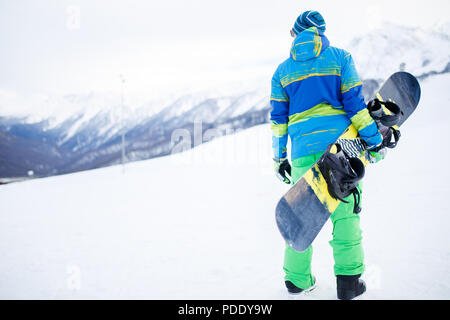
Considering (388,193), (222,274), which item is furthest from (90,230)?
(388,193)

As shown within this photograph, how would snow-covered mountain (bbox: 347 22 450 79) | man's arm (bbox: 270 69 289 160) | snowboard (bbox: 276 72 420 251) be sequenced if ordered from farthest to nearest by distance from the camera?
snow-covered mountain (bbox: 347 22 450 79), man's arm (bbox: 270 69 289 160), snowboard (bbox: 276 72 420 251)

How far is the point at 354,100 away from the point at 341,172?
556 mm

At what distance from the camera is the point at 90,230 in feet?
15.4

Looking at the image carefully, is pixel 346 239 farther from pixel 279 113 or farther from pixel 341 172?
pixel 279 113

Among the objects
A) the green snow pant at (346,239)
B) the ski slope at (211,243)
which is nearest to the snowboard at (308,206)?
the green snow pant at (346,239)

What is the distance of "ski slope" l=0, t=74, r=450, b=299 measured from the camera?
7.92ft

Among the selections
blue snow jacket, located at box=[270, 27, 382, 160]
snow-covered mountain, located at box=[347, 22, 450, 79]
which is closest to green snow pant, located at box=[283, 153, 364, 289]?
blue snow jacket, located at box=[270, 27, 382, 160]

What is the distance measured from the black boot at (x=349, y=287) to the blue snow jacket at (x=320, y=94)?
3.32ft

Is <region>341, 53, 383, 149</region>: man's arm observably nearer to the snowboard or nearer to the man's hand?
the snowboard

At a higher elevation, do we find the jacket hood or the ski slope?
the jacket hood

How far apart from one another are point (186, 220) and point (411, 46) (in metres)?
104

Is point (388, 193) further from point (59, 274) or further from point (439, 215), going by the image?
point (59, 274)

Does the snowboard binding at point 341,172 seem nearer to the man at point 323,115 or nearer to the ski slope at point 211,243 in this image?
the man at point 323,115
